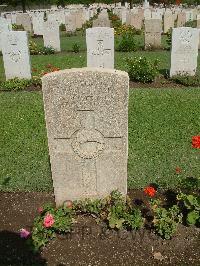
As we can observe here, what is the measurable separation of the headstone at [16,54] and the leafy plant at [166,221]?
25.5ft

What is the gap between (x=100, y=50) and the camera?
1103 centimetres

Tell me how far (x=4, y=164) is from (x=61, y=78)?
2920 millimetres

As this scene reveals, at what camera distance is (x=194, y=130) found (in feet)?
24.2

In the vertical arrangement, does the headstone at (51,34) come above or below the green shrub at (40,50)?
above

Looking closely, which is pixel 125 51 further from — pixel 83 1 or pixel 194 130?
pixel 83 1

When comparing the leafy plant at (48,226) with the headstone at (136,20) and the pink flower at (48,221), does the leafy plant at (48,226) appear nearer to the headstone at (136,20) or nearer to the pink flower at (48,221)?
the pink flower at (48,221)

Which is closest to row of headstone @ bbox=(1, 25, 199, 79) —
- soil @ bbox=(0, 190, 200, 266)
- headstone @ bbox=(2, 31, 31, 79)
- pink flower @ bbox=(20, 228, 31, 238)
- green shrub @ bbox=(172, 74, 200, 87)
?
headstone @ bbox=(2, 31, 31, 79)

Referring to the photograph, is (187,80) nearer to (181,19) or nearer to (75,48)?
(75,48)

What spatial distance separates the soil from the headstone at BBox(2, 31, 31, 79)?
709 centimetres

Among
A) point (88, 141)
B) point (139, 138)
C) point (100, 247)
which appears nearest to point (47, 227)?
point (100, 247)

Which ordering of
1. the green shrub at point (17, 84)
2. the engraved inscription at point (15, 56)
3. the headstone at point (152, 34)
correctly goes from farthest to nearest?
1. the headstone at point (152, 34)
2. the engraved inscription at point (15, 56)
3. the green shrub at point (17, 84)

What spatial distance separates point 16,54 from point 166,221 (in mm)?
8146

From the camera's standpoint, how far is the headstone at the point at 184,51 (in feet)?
34.2

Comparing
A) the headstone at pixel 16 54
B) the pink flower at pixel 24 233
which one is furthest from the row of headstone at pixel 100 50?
the pink flower at pixel 24 233
